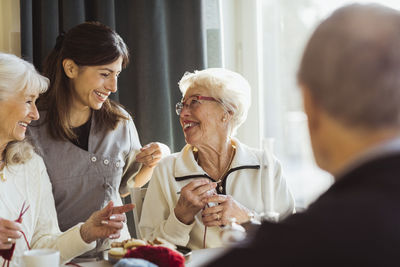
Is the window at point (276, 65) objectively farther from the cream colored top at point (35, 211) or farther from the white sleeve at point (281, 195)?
the cream colored top at point (35, 211)

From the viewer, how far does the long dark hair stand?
2.24m

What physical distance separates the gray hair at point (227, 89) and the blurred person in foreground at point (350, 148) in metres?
1.47

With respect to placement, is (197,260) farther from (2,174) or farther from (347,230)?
(347,230)

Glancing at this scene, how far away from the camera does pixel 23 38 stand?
8.38 feet

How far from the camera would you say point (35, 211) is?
2.00m

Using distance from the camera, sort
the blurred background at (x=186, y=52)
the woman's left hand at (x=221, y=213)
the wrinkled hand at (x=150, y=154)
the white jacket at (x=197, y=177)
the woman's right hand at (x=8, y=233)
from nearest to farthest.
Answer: the woman's right hand at (x=8, y=233) → the woman's left hand at (x=221, y=213) → the white jacket at (x=197, y=177) → the wrinkled hand at (x=150, y=154) → the blurred background at (x=186, y=52)

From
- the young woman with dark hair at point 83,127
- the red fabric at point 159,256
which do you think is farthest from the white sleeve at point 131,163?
the red fabric at point 159,256

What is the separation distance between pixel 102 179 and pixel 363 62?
175 centimetres

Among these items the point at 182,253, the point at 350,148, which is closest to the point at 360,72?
the point at 350,148

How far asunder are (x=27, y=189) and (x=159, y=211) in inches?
21.2

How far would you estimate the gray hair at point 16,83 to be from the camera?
1983 millimetres

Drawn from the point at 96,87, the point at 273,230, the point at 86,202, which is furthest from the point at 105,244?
the point at 273,230

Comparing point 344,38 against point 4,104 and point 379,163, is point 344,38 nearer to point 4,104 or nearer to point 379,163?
point 379,163

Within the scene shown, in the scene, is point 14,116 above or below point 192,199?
above
